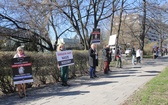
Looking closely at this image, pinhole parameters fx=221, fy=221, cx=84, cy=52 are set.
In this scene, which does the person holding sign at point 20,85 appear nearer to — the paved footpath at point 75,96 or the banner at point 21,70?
the banner at point 21,70

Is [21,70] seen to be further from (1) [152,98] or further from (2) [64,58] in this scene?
(1) [152,98]

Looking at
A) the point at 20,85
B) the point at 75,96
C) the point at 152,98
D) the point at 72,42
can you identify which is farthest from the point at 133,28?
the point at 152,98

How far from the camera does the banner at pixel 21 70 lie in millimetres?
7512

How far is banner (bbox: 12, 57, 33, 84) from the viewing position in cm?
751

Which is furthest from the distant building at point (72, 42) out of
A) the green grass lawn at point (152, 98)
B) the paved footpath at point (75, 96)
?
the green grass lawn at point (152, 98)

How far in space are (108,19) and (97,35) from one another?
11.5m

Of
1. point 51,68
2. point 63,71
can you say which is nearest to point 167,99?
point 63,71

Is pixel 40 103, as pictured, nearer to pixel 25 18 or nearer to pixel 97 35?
pixel 97 35

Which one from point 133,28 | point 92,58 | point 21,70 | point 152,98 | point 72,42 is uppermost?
point 133,28

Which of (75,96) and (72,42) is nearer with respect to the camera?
(75,96)

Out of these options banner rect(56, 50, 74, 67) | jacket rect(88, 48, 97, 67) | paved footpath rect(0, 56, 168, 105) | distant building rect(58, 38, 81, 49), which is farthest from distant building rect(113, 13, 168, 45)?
paved footpath rect(0, 56, 168, 105)

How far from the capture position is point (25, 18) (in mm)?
19125

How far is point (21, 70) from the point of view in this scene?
763 cm

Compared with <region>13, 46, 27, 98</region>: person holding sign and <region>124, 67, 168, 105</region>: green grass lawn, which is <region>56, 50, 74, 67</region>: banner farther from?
<region>124, 67, 168, 105</region>: green grass lawn
